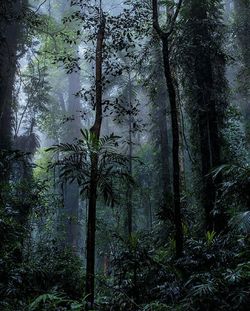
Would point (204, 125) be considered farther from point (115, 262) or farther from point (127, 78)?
point (127, 78)

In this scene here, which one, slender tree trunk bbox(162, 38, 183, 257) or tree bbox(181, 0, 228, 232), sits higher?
tree bbox(181, 0, 228, 232)

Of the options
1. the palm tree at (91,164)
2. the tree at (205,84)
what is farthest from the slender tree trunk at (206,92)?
the palm tree at (91,164)

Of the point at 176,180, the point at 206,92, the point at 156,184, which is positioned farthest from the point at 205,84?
the point at 156,184

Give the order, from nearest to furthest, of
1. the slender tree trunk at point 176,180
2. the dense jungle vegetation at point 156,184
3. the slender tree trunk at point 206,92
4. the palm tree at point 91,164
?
the dense jungle vegetation at point 156,184, the palm tree at point 91,164, the slender tree trunk at point 176,180, the slender tree trunk at point 206,92

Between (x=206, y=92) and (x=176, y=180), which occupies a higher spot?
(x=206, y=92)

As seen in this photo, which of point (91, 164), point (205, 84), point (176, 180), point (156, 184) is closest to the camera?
point (91, 164)

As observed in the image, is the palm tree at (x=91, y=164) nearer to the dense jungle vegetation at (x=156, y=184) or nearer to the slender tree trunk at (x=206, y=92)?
the dense jungle vegetation at (x=156, y=184)

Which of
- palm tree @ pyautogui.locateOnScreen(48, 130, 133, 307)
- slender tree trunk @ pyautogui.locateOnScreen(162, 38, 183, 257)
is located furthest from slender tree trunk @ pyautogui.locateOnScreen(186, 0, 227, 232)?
palm tree @ pyautogui.locateOnScreen(48, 130, 133, 307)

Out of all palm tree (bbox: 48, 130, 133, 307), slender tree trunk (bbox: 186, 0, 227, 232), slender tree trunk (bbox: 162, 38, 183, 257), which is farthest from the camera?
slender tree trunk (bbox: 186, 0, 227, 232)

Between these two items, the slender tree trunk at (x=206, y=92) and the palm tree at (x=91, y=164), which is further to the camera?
the slender tree trunk at (x=206, y=92)

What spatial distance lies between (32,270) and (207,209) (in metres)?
5.01

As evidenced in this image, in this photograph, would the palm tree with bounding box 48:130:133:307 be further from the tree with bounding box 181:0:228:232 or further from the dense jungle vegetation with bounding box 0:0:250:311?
the tree with bounding box 181:0:228:232

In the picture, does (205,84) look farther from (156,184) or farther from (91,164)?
(156,184)

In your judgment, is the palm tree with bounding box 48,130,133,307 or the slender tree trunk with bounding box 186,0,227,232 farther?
the slender tree trunk with bounding box 186,0,227,232
